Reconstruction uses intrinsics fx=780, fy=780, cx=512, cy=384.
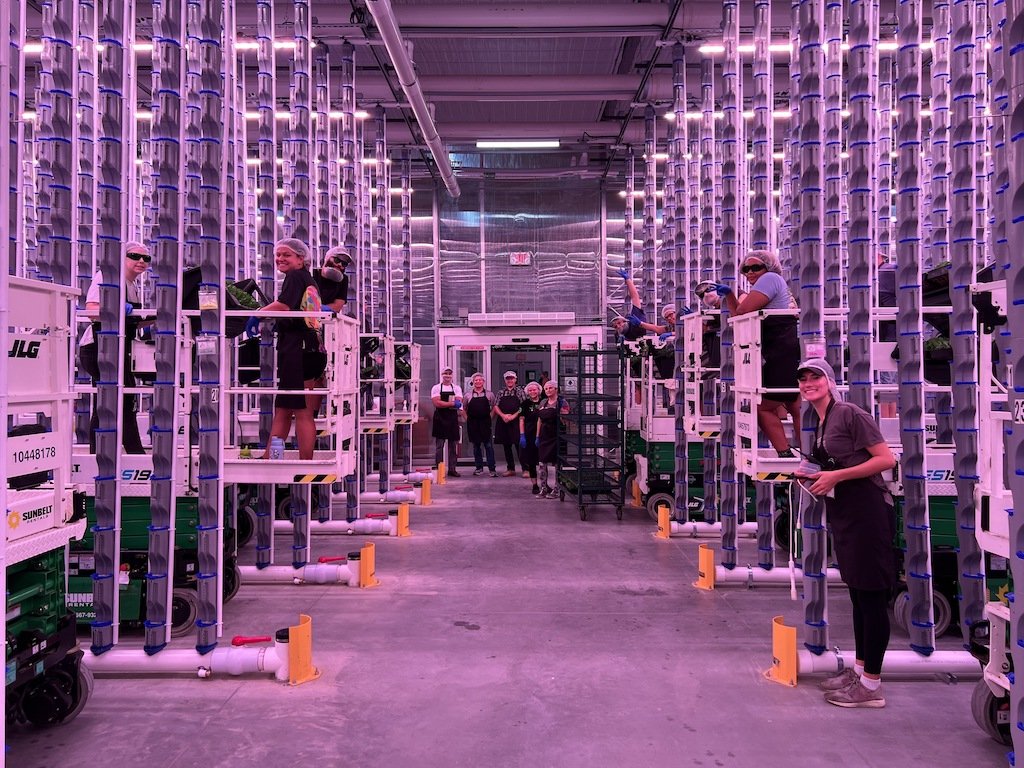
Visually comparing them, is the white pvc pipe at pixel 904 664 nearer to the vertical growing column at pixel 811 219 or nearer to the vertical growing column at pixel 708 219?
the vertical growing column at pixel 811 219

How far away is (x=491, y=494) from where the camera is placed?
12625 millimetres

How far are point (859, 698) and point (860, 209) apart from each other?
2987 mm

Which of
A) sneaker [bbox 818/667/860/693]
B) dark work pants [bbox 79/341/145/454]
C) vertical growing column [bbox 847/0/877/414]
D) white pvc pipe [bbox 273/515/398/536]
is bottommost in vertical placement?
sneaker [bbox 818/667/860/693]

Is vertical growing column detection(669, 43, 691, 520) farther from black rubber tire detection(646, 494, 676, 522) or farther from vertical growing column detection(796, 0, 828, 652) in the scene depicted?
vertical growing column detection(796, 0, 828, 652)

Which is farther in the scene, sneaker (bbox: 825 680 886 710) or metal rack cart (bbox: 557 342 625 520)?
metal rack cart (bbox: 557 342 625 520)

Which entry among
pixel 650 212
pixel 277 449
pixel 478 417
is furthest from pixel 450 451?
pixel 277 449

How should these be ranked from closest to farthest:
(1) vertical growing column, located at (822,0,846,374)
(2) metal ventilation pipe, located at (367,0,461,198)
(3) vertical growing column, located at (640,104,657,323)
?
(1) vertical growing column, located at (822,0,846,374)
(2) metal ventilation pipe, located at (367,0,461,198)
(3) vertical growing column, located at (640,104,657,323)

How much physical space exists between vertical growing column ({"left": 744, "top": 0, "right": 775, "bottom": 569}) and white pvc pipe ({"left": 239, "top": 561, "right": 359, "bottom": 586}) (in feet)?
12.1

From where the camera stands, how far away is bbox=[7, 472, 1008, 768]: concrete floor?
3.83 metres

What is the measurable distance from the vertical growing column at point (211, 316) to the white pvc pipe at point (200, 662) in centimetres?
18

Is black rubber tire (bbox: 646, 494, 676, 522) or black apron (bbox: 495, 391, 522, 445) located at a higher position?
black apron (bbox: 495, 391, 522, 445)

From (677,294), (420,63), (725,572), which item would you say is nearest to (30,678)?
(725,572)

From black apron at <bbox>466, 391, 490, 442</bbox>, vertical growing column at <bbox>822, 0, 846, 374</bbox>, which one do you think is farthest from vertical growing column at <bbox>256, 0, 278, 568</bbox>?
black apron at <bbox>466, 391, 490, 442</bbox>

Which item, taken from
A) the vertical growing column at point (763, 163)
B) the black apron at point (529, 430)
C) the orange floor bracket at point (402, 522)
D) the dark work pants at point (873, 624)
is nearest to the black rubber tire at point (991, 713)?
the dark work pants at point (873, 624)
